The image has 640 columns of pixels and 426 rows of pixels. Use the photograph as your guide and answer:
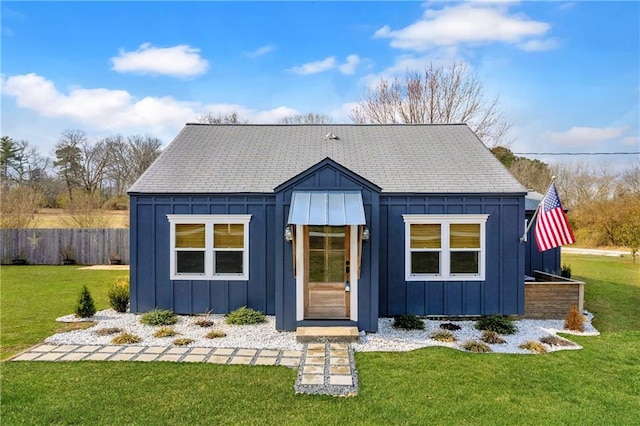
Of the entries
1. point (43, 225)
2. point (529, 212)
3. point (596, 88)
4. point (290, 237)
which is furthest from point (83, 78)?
point (596, 88)

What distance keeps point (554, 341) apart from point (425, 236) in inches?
148

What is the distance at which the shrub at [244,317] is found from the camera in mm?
9694

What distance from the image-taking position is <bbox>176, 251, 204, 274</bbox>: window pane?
1058 centimetres

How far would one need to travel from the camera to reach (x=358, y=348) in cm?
794

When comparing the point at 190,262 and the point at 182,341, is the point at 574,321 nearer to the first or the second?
the point at 182,341

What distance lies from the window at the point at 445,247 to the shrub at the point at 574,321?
2219 millimetres

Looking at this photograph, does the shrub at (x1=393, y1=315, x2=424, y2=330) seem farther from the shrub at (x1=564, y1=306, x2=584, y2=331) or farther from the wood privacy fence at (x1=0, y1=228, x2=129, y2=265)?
the wood privacy fence at (x1=0, y1=228, x2=129, y2=265)

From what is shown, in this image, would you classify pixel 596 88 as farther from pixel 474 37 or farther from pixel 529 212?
pixel 529 212

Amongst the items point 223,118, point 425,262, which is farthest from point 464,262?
point 223,118

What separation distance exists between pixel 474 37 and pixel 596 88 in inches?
242

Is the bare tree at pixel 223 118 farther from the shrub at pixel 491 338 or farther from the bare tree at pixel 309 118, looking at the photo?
the shrub at pixel 491 338

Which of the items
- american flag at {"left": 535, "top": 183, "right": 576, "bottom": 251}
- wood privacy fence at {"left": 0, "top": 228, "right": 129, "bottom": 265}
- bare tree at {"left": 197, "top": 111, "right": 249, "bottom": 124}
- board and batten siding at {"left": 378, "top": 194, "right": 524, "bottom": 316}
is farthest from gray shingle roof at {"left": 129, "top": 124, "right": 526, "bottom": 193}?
bare tree at {"left": 197, "top": 111, "right": 249, "bottom": 124}

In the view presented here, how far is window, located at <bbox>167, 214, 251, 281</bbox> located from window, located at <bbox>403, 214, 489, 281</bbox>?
14.9 feet

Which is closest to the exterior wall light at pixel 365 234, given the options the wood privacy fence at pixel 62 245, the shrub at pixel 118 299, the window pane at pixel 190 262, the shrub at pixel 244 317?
the shrub at pixel 244 317
